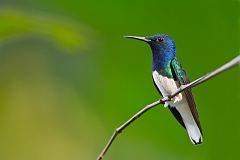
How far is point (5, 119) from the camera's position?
138 cm

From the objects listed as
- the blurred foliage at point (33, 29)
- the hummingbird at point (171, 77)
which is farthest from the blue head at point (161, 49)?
the blurred foliage at point (33, 29)

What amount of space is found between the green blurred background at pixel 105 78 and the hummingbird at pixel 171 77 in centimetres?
3

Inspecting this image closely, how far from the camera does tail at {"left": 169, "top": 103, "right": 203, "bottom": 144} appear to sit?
2.61 feet

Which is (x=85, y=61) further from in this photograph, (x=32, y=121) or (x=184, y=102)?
(x=184, y=102)

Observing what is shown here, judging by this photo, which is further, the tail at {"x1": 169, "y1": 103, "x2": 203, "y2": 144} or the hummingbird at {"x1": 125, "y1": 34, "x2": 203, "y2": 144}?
the hummingbird at {"x1": 125, "y1": 34, "x2": 203, "y2": 144}

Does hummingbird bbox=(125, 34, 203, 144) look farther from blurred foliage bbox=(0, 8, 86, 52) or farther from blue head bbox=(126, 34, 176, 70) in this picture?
blurred foliage bbox=(0, 8, 86, 52)

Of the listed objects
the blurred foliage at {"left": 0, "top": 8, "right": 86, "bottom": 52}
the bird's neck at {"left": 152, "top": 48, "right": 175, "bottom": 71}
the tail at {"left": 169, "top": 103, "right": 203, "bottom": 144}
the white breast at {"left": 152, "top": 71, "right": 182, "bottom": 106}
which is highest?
the blurred foliage at {"left": 0, "top": 8, "right": 86, "bottom": 52}

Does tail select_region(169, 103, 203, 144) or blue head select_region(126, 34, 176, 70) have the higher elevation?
blue head select_region(126, 34, 176, 70)

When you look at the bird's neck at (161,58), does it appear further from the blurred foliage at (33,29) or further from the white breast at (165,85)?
the blurred foliage at (33,29)

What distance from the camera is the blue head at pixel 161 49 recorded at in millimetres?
917

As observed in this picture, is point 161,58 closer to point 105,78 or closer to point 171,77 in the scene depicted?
point 171,77

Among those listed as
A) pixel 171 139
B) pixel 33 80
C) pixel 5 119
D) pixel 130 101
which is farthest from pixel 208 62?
pixel 33 80

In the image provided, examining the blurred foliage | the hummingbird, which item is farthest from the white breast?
the blurred foliage

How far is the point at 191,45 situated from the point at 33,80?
923 millimetres
